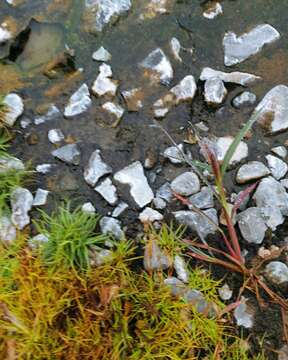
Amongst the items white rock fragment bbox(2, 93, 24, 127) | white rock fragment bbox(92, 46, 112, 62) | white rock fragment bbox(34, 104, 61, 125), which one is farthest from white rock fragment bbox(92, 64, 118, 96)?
white rock fragment bbox(2, 93, 24, 127)

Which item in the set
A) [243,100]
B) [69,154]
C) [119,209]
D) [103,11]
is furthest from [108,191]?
[103,11]

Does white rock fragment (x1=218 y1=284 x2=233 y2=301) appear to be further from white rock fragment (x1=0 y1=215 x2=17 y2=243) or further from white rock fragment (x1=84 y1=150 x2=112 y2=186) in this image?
white rock fragment (x1=0 y1=215 x2=17 y2=243)

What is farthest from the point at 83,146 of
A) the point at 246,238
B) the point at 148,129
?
the point at 246,238

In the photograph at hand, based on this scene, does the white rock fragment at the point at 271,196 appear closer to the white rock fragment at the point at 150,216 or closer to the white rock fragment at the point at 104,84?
the white rock fragment at the point at 150,216

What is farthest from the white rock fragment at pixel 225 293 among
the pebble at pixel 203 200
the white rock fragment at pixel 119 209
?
the white rock fragment at pixel 119 209

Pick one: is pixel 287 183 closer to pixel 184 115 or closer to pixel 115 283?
pixel 184 115

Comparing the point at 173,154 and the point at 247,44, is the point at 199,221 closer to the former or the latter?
the point at 173,154
